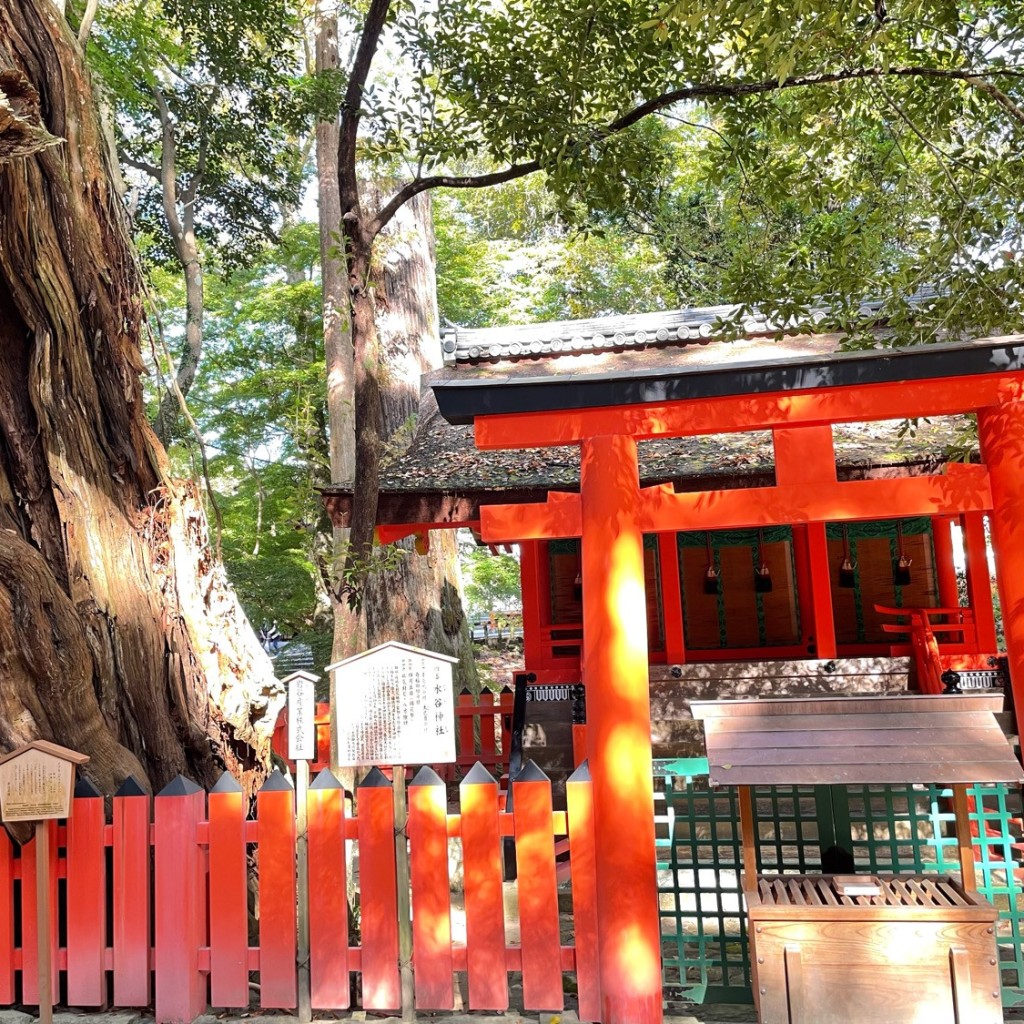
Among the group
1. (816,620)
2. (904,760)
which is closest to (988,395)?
(904,760)

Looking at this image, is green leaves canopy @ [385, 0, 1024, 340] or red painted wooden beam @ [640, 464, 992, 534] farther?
green leaves canopy @ [385, 0, 1024, 340]

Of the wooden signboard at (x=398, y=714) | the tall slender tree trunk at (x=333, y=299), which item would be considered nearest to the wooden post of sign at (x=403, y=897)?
the wooden signboard at (x=398, y=714)

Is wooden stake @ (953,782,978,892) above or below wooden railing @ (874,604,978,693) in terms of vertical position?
below

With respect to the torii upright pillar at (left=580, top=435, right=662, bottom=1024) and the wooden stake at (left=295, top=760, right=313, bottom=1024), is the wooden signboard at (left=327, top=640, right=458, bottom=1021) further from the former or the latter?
the torii upright pillar at (left=580, top=435, right=662, bottom=1024)

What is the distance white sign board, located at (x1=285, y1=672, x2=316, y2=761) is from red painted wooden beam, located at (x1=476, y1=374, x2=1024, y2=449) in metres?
1.61

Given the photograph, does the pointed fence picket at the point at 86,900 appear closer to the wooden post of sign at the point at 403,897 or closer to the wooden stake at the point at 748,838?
the wooden post of sign at the point at 403,897

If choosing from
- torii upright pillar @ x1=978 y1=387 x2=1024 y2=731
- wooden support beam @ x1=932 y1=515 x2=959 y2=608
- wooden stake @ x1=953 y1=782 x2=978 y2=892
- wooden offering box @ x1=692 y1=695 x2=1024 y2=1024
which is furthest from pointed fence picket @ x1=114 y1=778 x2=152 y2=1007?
wooden support beam @ x1=932 y1=515 x2=959 y2=608

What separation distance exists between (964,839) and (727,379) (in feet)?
8.49

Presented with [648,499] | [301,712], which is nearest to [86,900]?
[301,712]

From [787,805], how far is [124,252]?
6963 mm

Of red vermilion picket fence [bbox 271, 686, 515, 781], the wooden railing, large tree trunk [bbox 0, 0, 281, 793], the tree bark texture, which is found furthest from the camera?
red vermilion picket fence [bbox 271, 686, 515, 781]

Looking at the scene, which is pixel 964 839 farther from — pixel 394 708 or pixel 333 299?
pixel 333 299

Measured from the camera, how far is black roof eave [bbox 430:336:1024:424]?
15.1 ft

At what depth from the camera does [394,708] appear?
4.82 meters
